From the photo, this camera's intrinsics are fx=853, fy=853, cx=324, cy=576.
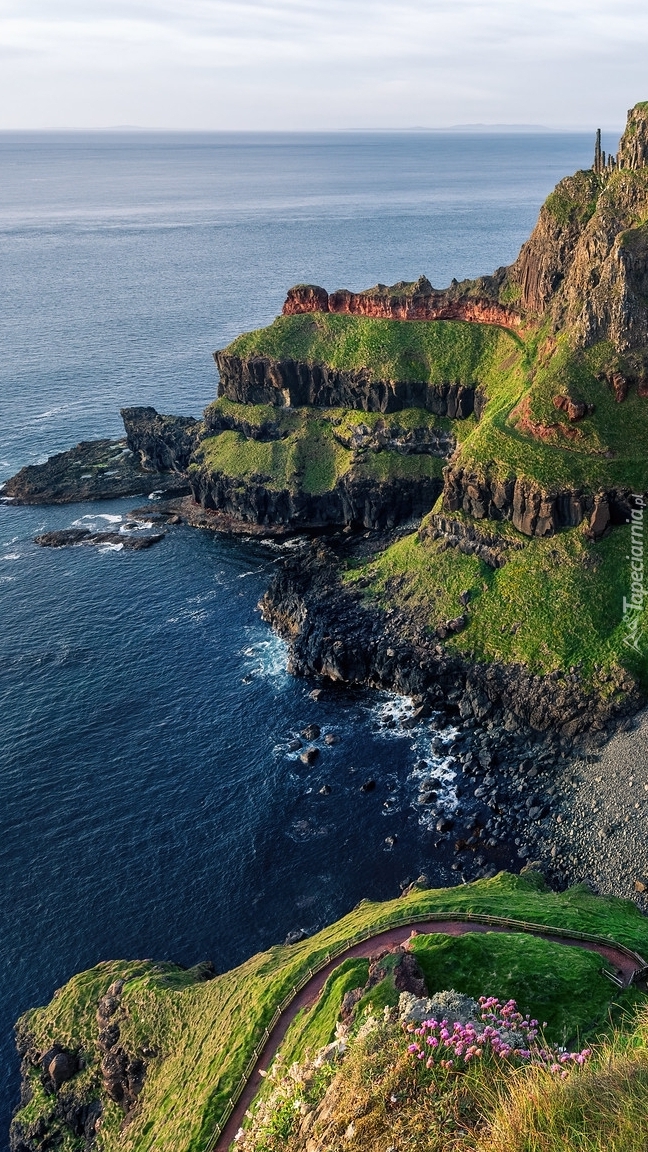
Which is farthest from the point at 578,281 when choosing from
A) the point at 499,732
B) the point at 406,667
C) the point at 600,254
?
the point at 499,732

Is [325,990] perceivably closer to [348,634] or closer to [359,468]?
[348,634]

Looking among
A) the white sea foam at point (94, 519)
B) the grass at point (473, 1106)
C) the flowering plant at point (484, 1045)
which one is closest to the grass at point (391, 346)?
the white sea foam at point (94, 519)

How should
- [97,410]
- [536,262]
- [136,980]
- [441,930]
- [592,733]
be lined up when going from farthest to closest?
1. [97,410]
2. [536,262]
3. [592,733]
4. [136,980]
5. [441,930]

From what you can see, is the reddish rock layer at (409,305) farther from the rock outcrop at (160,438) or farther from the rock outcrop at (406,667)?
the rock outcrop at (406,667)

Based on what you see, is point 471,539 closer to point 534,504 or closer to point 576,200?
point 534,504

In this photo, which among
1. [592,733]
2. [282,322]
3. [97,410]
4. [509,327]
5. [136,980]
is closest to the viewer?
[136,980]

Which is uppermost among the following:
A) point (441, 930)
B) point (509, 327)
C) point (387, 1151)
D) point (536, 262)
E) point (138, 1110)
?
point (536, 262)

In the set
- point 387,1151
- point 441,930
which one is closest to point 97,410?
point 441,930
